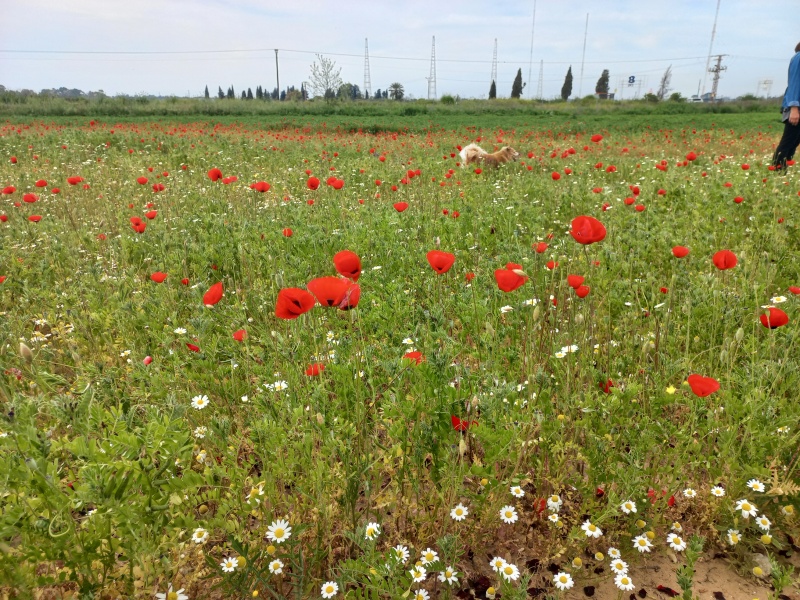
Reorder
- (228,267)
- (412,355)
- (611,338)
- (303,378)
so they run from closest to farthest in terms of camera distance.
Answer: (412,355) < (303,378) < (611,338) < (228,267)

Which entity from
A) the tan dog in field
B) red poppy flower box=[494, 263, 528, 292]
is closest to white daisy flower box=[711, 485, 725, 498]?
red poppy flower box=[494, 263, 528, 292]

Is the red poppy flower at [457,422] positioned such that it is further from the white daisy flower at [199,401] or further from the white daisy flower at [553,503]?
the white daisy flower at [199,401]

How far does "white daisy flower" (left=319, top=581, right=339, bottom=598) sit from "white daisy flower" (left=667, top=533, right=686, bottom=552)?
1.32 metres

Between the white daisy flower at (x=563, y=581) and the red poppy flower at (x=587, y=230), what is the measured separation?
1.37 meters

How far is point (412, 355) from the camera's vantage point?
206cm

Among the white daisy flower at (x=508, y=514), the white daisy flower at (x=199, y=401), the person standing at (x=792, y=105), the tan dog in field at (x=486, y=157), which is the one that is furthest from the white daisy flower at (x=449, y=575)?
the tan dog in field at (x=486, y=157)

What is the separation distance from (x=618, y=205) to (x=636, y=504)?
16.5ft

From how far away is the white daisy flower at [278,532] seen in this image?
1827mm

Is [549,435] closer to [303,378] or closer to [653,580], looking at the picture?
[653,580]

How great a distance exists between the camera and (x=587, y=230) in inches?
87.9

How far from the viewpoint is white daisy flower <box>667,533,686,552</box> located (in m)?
1.91

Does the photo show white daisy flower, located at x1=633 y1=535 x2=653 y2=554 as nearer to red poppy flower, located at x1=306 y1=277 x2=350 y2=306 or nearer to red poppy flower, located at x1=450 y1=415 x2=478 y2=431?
red poppy flower, located at x1=450 y1=415 x2=478 y2=431

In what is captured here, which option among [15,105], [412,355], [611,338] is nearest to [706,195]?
[611,338]

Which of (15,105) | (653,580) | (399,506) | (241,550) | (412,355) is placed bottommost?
(653,580)
